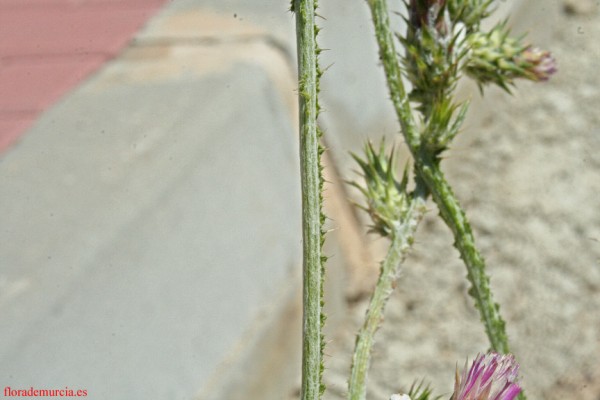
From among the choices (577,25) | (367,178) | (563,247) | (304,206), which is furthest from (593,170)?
(304,206)

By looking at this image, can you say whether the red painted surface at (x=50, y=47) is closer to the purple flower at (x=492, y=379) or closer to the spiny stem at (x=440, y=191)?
the spiny stem at (x=440, y=191)

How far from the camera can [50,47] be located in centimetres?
270

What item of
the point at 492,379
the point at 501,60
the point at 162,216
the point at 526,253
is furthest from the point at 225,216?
the point at 492,379

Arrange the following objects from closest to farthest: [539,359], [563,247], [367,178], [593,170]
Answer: [367,178] → [539,359] → [563,247] → [593,170]

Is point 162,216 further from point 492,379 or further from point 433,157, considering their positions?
point 492,379

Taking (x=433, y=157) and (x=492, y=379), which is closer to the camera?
(x=492, y=379)

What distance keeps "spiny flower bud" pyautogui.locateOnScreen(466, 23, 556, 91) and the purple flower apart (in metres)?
0.37

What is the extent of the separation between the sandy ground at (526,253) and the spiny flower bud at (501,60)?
51.3 inches

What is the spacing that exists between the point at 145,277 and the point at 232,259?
0.28 meters

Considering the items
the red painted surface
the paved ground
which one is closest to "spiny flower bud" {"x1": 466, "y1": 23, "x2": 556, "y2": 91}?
the paved ground

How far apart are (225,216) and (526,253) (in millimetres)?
1016

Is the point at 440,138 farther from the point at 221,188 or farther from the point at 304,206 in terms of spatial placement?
the point at 221,188

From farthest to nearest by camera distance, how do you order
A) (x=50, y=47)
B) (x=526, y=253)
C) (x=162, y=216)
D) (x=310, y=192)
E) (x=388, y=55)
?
(x=526, y=253) → (x=50, y=47) → (x=162, y=216) → (x=388, y=55) → (x=310, y=192)

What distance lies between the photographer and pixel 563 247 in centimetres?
283
